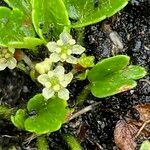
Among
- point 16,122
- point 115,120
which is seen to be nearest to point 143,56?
point 115,120

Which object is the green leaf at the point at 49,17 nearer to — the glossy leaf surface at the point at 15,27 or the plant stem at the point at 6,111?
the glossy leaf surface at the point at 15,27

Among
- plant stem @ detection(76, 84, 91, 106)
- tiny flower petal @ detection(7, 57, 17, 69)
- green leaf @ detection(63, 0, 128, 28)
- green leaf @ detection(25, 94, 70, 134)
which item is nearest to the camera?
green leaf @ detection(25, 94, 70, 134)

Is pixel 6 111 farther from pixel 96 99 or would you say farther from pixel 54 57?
pixel 96 99

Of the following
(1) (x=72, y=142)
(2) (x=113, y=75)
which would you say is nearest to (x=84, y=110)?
(1) (x=72, y=142)

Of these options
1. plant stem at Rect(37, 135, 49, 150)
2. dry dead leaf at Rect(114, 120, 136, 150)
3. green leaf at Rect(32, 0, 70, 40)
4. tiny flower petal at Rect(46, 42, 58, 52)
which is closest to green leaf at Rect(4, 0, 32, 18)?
green leaf at Rect(32, 0, 70, 40)

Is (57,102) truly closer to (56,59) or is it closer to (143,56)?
(56,59)

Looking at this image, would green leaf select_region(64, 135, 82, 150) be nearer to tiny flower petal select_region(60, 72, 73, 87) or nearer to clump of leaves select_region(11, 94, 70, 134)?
clump of leaves select_region(11, 94, 70, 134)

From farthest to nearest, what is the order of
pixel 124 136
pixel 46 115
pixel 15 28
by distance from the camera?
pixel 124 136
pixel 15 28
pixel 46 115
